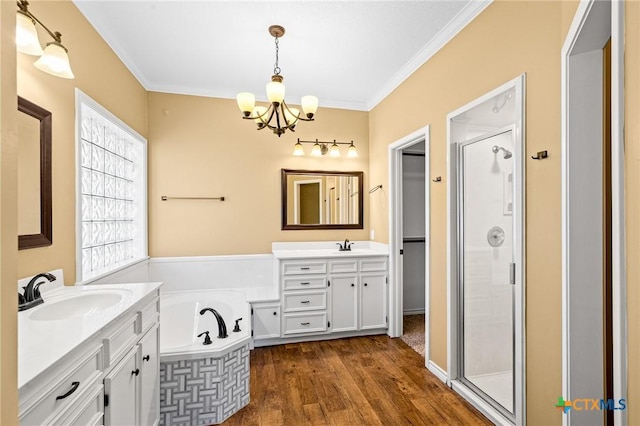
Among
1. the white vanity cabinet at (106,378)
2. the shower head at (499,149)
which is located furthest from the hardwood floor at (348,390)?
the shower head at (499,149)

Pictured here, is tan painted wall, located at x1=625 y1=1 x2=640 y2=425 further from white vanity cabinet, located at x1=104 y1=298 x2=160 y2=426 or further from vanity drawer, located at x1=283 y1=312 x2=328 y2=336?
vanity drawer, located at x1=283 y1=312 x2=328 y2=336

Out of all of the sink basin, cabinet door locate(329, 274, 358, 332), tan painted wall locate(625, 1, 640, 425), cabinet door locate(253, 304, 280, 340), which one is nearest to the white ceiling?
tan painted wall locate(625, 1, 640, 425)

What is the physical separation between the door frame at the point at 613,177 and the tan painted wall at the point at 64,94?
240cm

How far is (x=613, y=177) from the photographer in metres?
0.87

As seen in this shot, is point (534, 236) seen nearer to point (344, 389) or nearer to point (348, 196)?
point (344, 389)

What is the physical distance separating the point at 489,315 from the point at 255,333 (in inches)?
86.9

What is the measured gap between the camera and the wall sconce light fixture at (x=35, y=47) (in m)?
1.34

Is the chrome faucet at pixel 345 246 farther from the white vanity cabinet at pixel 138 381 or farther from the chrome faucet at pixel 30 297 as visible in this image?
the chrome faucet at pixel 30 297

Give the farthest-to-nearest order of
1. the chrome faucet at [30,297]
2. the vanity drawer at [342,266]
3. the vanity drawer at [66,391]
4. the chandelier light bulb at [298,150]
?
1. the chandelier light bulb at [298,150]
2. the vanity drawer at [342,266]
3. the chrome faucet at [30,297]
4. the vanity drawer at [66,391]

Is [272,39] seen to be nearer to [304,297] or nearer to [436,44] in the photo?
[436,44]

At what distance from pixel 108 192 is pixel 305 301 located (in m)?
2.17

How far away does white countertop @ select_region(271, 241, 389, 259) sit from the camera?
3.65m

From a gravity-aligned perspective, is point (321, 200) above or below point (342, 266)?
above

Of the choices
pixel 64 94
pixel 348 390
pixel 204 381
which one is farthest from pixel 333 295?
pixel 64 94
